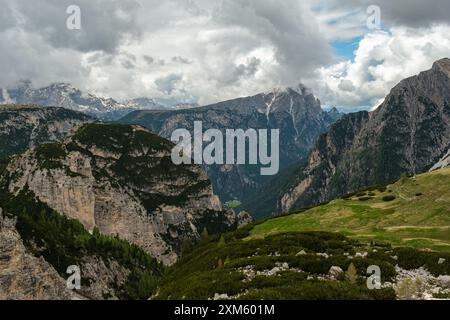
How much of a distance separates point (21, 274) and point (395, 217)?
529 ft

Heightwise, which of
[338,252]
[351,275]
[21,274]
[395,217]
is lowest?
[21,274]

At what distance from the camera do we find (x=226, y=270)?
38.7 metres

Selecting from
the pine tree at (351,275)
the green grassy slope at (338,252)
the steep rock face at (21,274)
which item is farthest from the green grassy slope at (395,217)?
the steep rock face at (21,274)

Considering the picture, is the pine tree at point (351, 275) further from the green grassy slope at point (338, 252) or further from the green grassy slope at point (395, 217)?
the green grassy slope at point (395, 217)

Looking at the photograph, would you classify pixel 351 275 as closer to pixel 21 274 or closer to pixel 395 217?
pixel 395 217

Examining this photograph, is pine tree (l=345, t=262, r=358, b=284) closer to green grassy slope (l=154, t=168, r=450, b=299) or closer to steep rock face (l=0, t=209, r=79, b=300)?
green grassy slope (l=154, t=168, r=450, b=299)

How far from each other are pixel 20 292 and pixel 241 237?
13158cm

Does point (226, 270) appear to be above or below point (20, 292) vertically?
above

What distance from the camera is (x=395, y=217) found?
73.1m

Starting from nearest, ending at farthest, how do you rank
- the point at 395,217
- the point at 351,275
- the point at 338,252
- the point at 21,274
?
1. the point at 351,275
2. the point at 338,252
3. the point at 395,217
4. the point at 21,274

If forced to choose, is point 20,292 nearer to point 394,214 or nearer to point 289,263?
point 394,214

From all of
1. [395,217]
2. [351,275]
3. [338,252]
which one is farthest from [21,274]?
[351,275]
